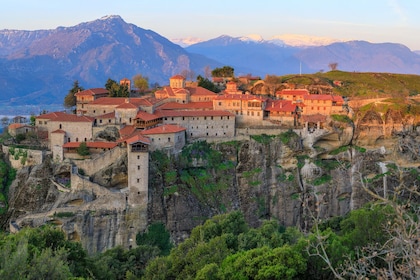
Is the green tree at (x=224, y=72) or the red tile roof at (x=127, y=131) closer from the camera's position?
the red tile roof at (x=127, y=131)

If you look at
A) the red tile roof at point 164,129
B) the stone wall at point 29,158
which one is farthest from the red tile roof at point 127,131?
the stone wall at point 29,158

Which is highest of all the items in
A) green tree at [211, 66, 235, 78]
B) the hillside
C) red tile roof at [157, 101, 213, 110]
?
green tree at [211, 66, 235, 78]

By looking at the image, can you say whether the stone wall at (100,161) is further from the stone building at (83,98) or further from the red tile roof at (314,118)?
the red tile roof at (314,118)

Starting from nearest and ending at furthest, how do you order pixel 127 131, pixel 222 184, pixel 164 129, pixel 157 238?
pixel 157 238 → pixel 164 129 → pixel 127 131 → pixel 222 184

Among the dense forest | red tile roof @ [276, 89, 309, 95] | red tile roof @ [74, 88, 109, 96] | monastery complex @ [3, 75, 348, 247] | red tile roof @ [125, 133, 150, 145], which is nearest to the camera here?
the dense forest

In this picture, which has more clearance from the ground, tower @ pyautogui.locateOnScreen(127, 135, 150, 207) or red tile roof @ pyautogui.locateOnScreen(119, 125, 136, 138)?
red tile roof @ pyautogui.locateOnScreen(119, 125, 136, 138)

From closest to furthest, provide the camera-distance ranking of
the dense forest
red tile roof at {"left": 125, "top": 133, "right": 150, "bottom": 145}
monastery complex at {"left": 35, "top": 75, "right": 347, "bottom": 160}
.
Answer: the dense forest, red tile roof at {"left": 125, "top": 133, "right": 150, "bottom": 145}, monastery complex at {"left": 35, "top": 75, "right": 347, "bottom": 160}

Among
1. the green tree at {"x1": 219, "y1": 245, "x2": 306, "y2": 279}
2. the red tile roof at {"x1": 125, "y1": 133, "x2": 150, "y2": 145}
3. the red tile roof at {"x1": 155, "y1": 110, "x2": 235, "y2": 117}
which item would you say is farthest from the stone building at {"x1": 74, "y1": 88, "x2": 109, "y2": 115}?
the green tree at {"x1": 219, "y1": 245, "x2": 306, "y2": 279}

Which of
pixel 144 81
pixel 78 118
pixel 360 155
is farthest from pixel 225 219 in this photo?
pixel 144 81

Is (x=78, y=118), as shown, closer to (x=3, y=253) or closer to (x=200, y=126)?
(x=200, y=126)

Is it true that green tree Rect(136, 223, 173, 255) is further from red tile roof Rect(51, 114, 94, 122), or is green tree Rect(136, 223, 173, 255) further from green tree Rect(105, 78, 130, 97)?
green tree Rect(105, 78, 130, 97)

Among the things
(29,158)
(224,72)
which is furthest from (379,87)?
(29,158)

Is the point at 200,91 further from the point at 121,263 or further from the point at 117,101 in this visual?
the point at 121,263

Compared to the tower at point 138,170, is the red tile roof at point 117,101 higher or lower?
higher
